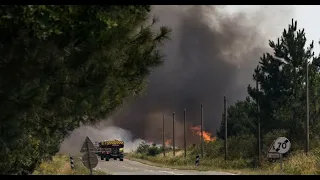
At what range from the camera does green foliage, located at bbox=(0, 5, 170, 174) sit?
1783cm

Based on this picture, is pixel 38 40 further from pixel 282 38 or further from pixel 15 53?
pixel 282 38

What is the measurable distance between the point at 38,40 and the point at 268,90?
33.1 meters

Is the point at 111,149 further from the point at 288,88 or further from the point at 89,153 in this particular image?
the point at 89,153

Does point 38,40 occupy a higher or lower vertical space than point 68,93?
higher

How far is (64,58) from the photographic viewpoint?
70.3 feet

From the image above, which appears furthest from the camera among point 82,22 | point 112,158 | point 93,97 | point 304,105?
point 112,158

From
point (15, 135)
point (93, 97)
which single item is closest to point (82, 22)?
point (93, 97)

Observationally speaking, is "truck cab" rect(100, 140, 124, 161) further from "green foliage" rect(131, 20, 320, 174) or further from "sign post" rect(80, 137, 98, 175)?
"sign post" rect(80, 137, 98, 175)

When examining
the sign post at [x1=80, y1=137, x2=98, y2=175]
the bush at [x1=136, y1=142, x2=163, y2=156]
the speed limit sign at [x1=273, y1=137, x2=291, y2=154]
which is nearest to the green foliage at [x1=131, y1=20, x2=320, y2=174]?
the speed limit sign at [x1=273, y1=137, x2=291, y2=154]

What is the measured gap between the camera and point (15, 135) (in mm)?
22906

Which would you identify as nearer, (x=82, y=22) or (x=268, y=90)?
(x=82, y=22)

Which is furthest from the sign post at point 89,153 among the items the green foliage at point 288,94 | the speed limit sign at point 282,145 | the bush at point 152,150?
the bush at point 152,150

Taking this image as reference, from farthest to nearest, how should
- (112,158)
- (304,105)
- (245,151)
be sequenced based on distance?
(112,158) → (245,151) → (304,105)

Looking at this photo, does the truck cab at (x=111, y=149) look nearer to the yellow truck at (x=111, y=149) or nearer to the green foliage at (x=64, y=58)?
the yellow truck at (x=111, y=149)
